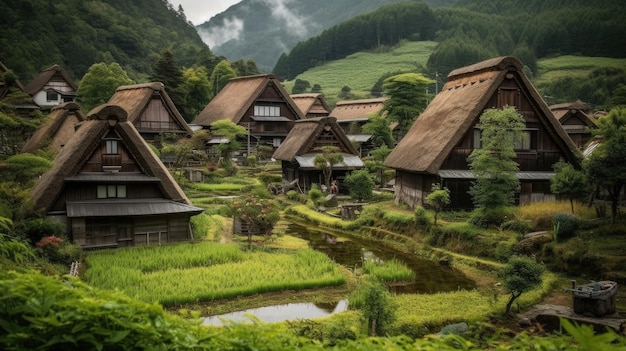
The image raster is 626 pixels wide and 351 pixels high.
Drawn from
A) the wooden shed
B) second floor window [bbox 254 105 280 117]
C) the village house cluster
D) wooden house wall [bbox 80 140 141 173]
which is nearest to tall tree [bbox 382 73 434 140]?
the wooden shed

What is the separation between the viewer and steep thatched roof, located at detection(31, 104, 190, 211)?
708 inches

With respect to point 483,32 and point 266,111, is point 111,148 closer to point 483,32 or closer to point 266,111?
point 266,111

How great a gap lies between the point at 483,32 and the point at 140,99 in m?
95.1

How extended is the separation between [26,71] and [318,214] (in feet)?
166

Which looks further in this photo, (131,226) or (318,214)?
(318,214)

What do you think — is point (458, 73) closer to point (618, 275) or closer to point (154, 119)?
point (618, 275)

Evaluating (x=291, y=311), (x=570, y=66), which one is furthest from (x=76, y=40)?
(x=570, y=66)

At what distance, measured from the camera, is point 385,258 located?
19391mm

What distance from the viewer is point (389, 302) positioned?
10.4 metres

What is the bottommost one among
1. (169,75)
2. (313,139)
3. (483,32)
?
(313,139)

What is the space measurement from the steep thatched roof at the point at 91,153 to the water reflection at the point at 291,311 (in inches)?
346

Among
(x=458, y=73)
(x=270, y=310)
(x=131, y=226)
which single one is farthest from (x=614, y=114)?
(x=131, y=226)

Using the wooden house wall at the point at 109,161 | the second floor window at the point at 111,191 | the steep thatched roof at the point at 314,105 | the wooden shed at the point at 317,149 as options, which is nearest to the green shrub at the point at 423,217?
the wooden house wall at the point at 109,161

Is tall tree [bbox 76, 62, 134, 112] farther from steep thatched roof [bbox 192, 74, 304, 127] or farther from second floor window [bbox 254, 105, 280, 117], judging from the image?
second floor window [bbox 254, 105, 280, 117]
